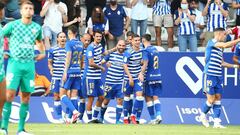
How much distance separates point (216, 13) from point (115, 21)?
2991 millimetres

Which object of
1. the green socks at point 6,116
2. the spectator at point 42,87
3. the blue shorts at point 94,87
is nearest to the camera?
the green socks at point 6,116

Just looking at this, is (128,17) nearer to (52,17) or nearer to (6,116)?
(52,17)

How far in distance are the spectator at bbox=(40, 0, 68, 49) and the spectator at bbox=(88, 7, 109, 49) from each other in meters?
0.89

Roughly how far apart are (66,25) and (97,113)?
369cm

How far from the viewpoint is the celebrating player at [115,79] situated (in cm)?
2331

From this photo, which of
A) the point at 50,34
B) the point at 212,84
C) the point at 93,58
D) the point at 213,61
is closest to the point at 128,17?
the point at 50,34

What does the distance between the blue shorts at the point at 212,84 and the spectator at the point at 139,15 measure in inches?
205

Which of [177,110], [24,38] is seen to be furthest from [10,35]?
[177,110]

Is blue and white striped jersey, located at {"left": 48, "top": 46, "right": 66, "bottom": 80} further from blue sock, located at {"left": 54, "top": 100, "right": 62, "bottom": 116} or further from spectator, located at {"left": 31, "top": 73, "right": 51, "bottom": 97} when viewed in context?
spectator, located at {"left": 31, "top": 73, "right": 51, "bottom": 97}

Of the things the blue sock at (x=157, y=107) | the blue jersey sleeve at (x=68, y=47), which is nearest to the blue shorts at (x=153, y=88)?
the blue sock at (x=157, y=107)

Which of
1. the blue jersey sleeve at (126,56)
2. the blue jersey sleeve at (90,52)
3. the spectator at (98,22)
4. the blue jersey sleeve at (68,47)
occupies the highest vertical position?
the spectator at (98,22)

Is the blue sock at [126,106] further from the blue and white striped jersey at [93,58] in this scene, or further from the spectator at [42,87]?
the spectator at [42,87]

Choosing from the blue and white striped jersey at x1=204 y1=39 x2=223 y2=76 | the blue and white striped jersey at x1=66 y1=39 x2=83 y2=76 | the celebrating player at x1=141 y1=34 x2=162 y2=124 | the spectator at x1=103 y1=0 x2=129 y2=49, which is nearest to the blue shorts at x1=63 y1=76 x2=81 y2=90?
the blue and white striped jersey at x1=66 y1=39 x2=83 y2=76

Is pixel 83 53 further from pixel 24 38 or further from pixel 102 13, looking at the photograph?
pixel 24 38
